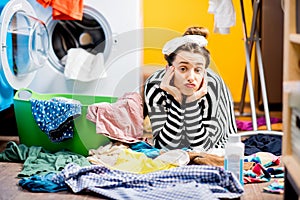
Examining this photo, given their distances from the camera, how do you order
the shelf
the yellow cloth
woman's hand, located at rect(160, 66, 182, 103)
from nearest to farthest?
the shelf, the yellow cloth, woman's hand, located at rect(160, 66, 182, 103)

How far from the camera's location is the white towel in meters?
3.18

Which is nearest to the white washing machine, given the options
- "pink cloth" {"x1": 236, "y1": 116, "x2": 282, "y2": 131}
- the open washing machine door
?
the open washing machine door

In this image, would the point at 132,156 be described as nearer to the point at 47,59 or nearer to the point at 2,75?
the point at 2,75

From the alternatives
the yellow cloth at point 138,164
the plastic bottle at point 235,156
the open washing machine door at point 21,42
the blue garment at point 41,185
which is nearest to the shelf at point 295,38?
the plastic bottle at point 235,156

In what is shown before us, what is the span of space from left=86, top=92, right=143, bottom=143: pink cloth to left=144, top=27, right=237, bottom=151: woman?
8 centimetres

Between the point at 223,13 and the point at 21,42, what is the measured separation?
117 cm

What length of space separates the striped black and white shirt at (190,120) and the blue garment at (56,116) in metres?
0.39

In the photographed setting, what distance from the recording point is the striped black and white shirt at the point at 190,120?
2.60 meters

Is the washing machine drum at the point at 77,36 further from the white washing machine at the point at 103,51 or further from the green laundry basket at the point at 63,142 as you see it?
the green laundry basket at the point at 63,142

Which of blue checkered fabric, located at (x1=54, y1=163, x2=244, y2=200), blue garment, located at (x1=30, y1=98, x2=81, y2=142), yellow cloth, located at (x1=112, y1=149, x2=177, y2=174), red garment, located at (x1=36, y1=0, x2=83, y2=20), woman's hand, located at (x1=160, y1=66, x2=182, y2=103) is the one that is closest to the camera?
blue checkered fabric, located at (x1=54, y1=163, x2=244, y2=200)

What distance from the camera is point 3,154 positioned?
8.31ft

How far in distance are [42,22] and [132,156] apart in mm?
1136

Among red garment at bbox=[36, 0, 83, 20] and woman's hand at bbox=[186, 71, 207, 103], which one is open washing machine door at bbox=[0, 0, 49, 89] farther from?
woman's hand at bbox=[186, 71, 207, 103]

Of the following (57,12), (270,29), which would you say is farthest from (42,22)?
(270,29)
